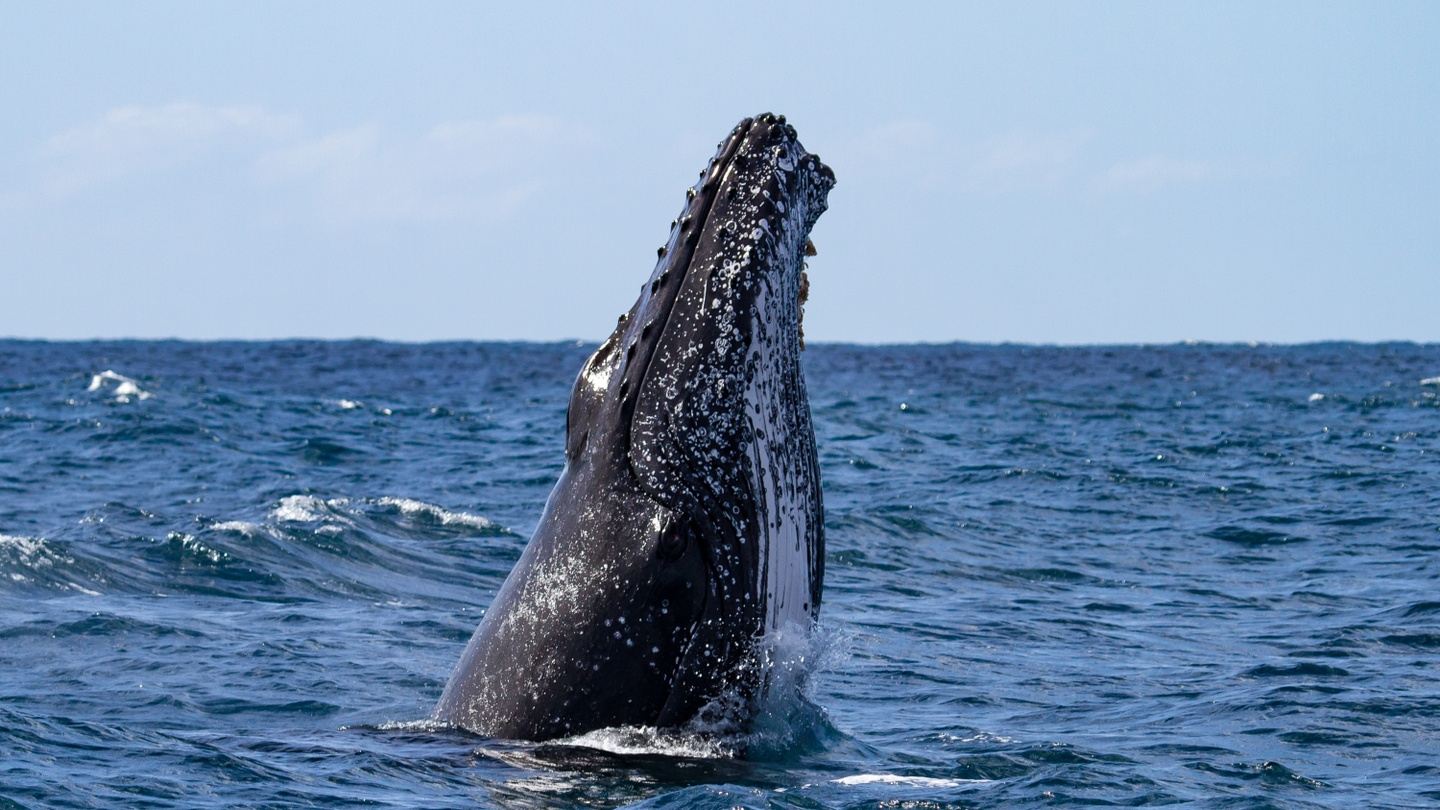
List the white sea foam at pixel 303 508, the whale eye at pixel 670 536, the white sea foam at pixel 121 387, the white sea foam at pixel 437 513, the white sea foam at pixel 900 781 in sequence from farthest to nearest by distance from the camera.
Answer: the white sea foam at pixel 121 387 → the white sea foam at pixel 437 513 → the white sea foam at pixel 303 508 → the white sea foam at pixel 900 781 → the whale eye at pixel 670 536

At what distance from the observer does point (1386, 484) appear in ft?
74.4

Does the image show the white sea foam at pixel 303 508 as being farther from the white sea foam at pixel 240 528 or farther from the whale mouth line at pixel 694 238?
the whale mouth line at pixel 694 238

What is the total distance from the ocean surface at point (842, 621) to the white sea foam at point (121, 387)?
3.07m

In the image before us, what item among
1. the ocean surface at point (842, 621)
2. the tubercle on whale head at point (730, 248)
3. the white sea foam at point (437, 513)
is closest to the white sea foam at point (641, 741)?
the ocean surface at point (842, 621)

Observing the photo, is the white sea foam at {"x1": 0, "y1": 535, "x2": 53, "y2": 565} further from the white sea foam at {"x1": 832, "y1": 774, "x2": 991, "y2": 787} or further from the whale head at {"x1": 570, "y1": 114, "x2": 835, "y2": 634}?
the white sea foam at {"x1": 832, "y1": 774, "x2": 991, "y2": 787}

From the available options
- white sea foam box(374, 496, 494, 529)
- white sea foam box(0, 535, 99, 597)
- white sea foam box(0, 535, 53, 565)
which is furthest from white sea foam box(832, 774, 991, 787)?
white sea foam box(374, 496, 494, 529)

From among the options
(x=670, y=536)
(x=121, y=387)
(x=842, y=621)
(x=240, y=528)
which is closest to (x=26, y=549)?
(x=240, y=528)

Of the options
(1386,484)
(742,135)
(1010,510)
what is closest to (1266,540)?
(1010,510)

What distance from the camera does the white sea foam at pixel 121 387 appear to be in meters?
36.2

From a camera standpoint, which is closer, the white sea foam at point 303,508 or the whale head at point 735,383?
the whale head at point 735,383

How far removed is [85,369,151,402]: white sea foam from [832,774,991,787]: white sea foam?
3092 centimetres

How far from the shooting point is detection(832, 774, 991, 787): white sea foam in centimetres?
698

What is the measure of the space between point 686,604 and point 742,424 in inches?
27.9

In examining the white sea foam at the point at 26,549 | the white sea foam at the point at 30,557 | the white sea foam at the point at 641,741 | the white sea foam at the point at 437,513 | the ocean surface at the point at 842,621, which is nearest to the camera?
the white sea foam at the point at 641,741
